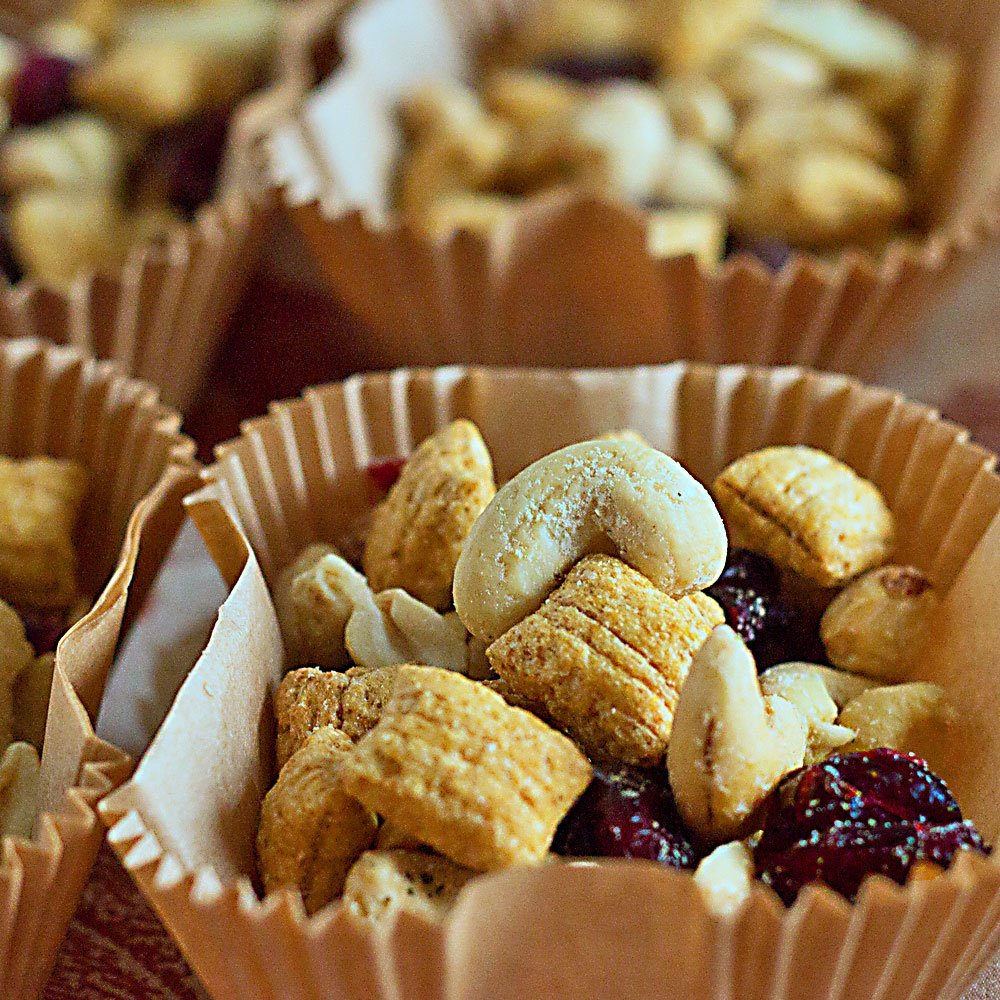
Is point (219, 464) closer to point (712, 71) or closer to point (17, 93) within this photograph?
point (17, 93)

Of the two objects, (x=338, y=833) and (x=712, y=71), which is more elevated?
(x=712, y=71)

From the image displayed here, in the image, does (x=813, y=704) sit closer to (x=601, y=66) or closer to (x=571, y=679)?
(x=571, y=679)

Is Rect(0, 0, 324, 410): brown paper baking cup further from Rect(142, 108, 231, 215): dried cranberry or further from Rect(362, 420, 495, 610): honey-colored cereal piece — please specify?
Rect(362, 420, 495, 610): honey-colored cereal piece

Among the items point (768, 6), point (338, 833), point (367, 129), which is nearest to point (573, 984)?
point (338, 833)

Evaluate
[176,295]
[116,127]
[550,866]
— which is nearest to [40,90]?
[116,127]

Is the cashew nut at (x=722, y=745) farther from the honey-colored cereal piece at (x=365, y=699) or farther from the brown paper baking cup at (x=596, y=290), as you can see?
the brown paper baking cup at (x=596, y=290)

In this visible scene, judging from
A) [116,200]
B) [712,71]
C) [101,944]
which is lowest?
[101,944]

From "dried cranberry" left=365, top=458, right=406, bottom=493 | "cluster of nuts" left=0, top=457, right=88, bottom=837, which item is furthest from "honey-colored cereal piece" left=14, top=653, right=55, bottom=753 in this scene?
"dried cranberry" left=365, top=458, right=406, bottom=493
